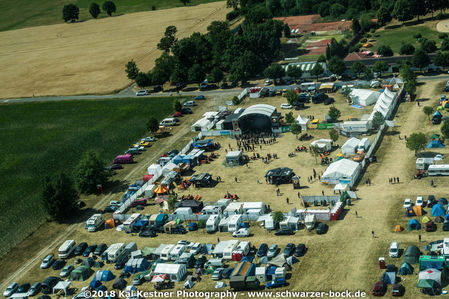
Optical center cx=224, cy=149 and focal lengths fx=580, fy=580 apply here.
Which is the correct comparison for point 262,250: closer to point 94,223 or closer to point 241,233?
point 241,233

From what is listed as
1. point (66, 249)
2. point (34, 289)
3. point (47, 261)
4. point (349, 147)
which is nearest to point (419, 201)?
point (349, 147)

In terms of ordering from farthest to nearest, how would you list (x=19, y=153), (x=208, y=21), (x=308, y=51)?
(x=208, y=21) → (x=308, y=51) → (x=19, y=153)

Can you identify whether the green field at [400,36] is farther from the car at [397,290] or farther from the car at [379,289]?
the car at [397,290]

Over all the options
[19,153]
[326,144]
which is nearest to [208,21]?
[19,153]

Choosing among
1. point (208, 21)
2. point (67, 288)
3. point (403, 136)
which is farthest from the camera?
point (208, 21)

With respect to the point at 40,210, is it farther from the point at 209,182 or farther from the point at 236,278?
the point at 236,278
